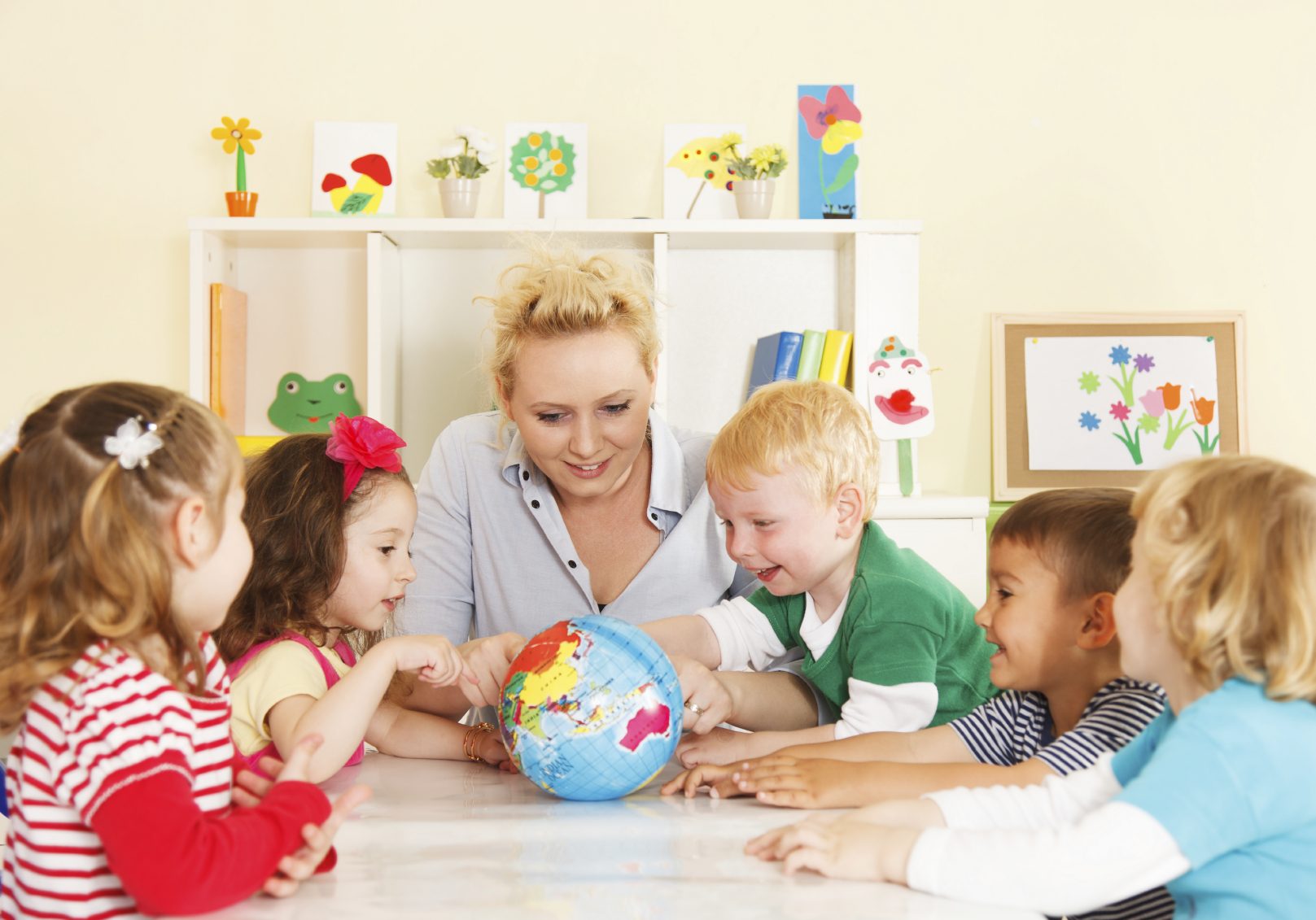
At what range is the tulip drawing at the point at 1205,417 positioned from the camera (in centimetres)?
340

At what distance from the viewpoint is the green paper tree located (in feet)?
10.7

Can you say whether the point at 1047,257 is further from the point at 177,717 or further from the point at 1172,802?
the point at 177,717

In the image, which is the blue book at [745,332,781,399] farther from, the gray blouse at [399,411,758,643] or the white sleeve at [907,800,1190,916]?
the white sleeve at [907,800,1190,916]

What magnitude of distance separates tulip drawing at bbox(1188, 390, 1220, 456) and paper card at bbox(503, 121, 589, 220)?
185 centimetres

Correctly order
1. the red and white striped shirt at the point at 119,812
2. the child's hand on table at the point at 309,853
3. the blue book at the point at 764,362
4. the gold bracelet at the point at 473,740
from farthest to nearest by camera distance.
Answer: the blue book at the point at 764,362 < the gold bracelet at the point at 473,740 < the child's hand on table at the point at 309,853 < the red and white striped shirt at the point at 119,812

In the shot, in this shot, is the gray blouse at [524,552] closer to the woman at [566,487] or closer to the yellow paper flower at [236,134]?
the woman at [566,487]

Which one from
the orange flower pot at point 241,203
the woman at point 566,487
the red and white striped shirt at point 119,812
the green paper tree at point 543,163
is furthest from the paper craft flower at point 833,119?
the red and white striped shirt at point 119,812

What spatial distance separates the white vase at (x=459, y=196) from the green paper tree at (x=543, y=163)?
14 cm

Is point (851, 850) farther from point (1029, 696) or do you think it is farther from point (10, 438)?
point (10, 438)

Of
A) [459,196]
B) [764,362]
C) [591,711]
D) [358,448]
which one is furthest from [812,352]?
[591,711]

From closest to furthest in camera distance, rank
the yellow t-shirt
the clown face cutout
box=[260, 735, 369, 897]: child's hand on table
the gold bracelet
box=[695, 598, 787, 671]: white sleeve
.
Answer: box=[260, 735, 369, 897]: child's hand on table
the yellow t-shirt
the gold bracelet
box=[695, 598, 787, 671]: white sleeve
the clown face cutout

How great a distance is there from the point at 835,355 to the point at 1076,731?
6.29 feet

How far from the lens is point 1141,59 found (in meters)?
3.41

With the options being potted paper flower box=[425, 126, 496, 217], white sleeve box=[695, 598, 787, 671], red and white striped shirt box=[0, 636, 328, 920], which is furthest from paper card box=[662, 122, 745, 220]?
red and white striped shirt box=[0, 636, 328, 920]
